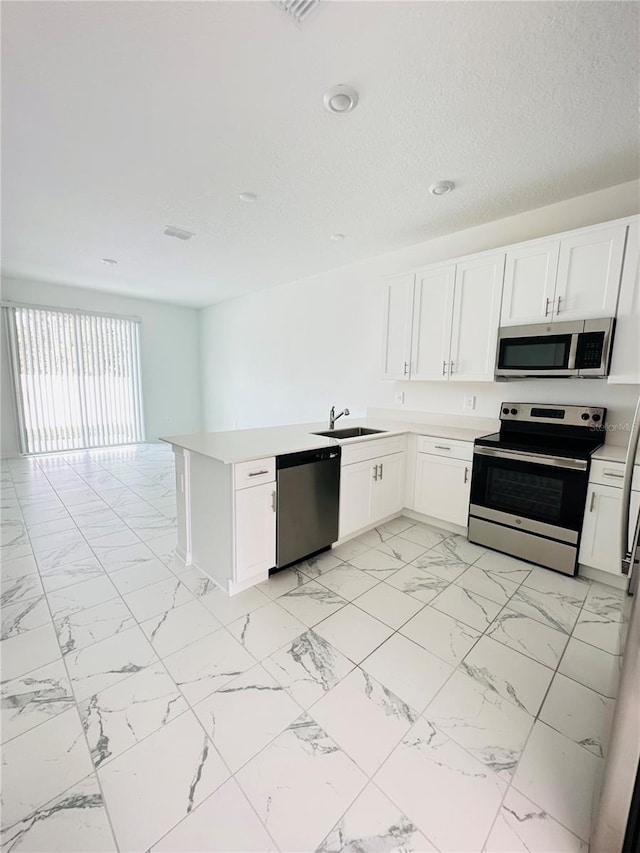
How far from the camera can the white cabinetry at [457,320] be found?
9.23 ft

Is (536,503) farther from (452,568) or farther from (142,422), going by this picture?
(142,422)

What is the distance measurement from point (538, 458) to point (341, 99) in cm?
247

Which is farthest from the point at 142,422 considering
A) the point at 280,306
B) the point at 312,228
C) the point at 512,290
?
the point at 512,290

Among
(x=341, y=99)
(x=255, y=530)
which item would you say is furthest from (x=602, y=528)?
(x=341, y=99)

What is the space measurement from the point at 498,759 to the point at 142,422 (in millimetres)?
6823

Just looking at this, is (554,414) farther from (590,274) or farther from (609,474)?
(590,274)

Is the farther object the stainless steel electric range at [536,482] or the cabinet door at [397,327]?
the cabinet door at [397,327]

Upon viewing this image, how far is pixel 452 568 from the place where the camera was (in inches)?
100

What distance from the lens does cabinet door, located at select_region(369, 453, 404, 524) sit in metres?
3.04

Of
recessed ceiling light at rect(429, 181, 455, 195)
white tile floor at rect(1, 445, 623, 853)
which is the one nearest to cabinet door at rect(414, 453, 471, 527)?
white tile floor at rect(1, 445, 623, 853)

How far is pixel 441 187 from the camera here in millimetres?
2492

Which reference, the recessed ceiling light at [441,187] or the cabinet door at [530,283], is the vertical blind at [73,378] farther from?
the cabinet door at [530,283]

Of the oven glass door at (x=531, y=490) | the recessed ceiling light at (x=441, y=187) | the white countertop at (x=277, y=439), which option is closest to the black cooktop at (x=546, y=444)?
the oven glass door at (x=531, y=490)

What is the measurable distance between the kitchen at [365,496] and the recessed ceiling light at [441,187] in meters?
0.05
